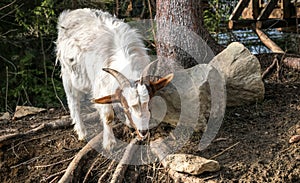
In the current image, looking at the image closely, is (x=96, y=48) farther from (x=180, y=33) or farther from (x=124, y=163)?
(x=124, y=163)

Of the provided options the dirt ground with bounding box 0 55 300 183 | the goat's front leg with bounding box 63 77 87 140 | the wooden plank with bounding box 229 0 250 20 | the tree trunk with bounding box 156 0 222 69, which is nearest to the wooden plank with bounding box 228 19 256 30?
the wooden plank with bounding box 229 0 250 20

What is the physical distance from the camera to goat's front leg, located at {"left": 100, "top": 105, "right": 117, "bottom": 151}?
14.5ft

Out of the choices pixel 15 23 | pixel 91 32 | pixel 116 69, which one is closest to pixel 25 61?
pixel 15 23

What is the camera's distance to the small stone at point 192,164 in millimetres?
3643

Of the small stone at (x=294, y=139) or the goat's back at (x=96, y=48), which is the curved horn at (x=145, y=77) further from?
the small stone at (x=294, y=139)

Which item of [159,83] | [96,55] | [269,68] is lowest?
[269,68]

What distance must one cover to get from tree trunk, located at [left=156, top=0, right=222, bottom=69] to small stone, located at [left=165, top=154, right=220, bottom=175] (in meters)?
1.46

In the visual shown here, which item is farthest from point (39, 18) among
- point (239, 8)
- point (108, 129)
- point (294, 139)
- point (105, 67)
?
point (294, 139)

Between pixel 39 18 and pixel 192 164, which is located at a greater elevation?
pixel 39 18

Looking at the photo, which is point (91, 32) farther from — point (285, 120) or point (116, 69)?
point (285, 120)

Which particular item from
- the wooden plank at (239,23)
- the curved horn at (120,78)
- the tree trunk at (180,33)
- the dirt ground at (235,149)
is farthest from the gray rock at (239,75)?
the wooden plank at (239,23)

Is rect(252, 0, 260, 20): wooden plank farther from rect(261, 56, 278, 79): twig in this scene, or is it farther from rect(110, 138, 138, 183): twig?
rect(110, 138, 138, 183): twig

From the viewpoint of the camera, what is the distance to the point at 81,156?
14.3 feet

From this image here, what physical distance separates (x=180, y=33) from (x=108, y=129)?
4.67 feet
